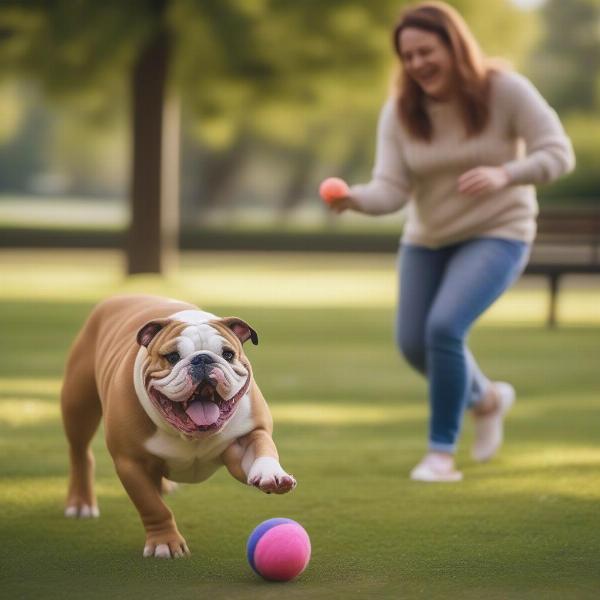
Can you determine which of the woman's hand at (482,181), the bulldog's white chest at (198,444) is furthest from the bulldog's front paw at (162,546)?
the woman's hand at (482,181)

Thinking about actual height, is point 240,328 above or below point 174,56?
below

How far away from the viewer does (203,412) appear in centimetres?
408

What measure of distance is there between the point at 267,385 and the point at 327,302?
7.52 metres

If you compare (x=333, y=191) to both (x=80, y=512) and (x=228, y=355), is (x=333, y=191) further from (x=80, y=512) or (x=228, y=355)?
(x=228, y=355)

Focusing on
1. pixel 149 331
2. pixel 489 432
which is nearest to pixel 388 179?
pixel 489 432

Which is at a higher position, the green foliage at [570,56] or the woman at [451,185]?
the green foliage at [570,56]

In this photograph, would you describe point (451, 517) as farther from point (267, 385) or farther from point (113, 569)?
point (267, 385)

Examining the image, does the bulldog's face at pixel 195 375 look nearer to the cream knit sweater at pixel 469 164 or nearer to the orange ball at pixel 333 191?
the orange ball at pixel 333 191

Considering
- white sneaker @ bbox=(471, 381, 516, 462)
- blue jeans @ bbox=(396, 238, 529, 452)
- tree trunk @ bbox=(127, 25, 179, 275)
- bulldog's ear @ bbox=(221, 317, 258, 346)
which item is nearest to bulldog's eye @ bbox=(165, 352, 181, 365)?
bulldog's ear @ bbox=(221, 317, 258, 346)

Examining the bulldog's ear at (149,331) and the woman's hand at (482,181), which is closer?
the bulldog's ear at (149,331)

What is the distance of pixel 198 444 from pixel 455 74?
249 cm

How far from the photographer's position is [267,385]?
9148 millimetres

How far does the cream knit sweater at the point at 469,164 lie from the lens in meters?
5.98

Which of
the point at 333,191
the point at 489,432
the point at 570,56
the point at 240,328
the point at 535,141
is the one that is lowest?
the point at 489,432
